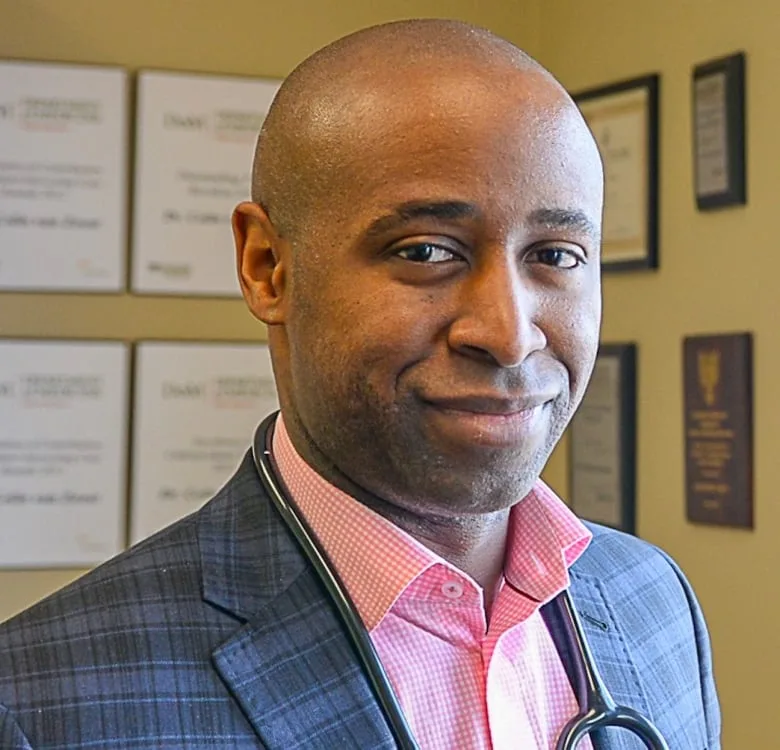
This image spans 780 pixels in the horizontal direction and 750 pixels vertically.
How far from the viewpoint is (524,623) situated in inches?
34.2

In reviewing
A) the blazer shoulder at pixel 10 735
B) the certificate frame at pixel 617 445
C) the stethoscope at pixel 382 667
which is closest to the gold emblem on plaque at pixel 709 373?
the certificate frame at pixel 617 445

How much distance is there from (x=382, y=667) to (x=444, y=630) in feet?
0.23

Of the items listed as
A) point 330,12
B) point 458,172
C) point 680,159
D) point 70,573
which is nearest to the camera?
point 458,172

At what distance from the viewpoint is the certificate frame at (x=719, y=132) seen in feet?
5.86

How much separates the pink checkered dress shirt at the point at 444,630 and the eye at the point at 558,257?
212 mm

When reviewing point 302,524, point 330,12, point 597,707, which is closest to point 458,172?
point 302,524

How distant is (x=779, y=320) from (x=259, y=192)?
1129 millimetres

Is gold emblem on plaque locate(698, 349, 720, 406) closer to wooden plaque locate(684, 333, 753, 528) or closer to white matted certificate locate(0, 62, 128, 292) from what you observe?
wooden plaque locate(684, 333, 753, 528)

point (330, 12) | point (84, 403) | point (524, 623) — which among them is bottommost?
point (524, 623)

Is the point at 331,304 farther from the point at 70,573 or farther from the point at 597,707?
the point at 70,573

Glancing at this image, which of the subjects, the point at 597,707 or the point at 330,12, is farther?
the point at 330,12

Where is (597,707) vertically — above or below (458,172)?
below

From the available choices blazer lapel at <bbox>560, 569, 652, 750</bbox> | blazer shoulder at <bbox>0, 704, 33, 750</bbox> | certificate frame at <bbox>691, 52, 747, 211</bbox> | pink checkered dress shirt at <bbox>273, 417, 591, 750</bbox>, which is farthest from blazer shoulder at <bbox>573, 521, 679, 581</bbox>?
certificate frame at <bbox>691, 52, 747, 211</bbox>

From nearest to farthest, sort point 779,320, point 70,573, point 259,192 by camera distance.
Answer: point 259,192, point 779,320, point 70,573
